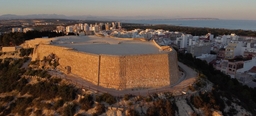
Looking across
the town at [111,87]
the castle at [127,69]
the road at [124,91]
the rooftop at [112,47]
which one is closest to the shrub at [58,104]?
the town at [111,87]

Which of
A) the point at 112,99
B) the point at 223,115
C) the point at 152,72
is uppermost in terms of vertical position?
the point at 152,72

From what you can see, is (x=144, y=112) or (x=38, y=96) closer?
(x=144, y=112)

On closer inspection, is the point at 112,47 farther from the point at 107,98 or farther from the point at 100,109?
the point at 100,109

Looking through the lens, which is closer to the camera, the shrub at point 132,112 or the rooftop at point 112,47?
the shrub at point 132,112

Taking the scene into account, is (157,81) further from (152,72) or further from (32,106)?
(32,106)

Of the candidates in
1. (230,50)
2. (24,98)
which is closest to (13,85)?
(24,98)

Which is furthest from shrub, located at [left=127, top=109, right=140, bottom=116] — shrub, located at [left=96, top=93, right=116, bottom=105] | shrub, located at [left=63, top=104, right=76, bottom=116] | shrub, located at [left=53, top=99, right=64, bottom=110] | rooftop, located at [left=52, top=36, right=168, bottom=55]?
rooftop, located at [left=52, top=36, right=168, bottom=55]

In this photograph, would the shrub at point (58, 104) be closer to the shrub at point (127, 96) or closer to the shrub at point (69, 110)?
the shrub at point (69, 110)

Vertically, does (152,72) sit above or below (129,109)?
above
